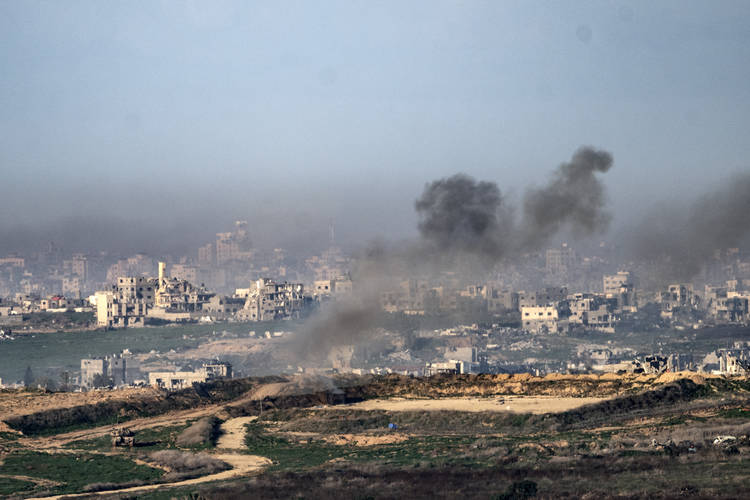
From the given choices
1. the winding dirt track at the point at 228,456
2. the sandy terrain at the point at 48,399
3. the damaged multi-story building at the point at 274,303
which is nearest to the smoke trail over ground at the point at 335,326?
the sandy terrain at the point at 48,399

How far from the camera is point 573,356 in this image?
421 ft

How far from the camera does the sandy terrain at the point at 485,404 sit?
44.7 metres

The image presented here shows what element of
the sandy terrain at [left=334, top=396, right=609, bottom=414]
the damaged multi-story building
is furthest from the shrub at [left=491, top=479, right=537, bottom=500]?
the damaged multi-story building

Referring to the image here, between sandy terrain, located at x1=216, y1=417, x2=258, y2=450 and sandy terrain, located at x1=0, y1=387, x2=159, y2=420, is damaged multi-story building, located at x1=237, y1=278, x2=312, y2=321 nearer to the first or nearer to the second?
sandy terrain, located at x1=0, y1=387, x2=159, y2=420

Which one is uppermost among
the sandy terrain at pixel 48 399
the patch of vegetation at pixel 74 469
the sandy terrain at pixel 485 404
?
the sandy terrain at pixel 48 399

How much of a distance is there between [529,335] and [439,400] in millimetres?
103223

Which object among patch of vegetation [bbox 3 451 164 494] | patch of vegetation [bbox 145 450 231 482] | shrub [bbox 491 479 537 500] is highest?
shrub [bbox 491 479 537 500]

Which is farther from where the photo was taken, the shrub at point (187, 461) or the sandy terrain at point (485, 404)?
the sandy terrain at point (485, 404)

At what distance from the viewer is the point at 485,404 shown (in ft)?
153

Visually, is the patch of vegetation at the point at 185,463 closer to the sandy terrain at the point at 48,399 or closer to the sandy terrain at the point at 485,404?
the sandy terrain at the point at 485,404

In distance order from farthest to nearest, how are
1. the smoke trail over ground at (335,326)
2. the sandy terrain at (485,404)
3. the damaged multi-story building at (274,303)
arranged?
the damaged multi-story building at (274,303)
the smoke trail over ground at (335,326)
the sandy terrain at (485,404)

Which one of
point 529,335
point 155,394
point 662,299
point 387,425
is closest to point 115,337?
point 529,335

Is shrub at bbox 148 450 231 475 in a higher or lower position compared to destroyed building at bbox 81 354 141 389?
higher

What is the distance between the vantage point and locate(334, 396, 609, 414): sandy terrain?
44656 millimetres
